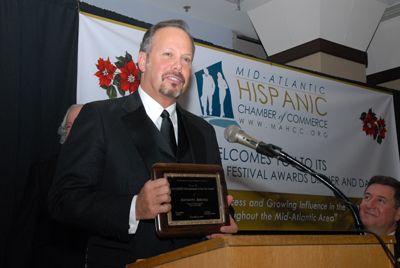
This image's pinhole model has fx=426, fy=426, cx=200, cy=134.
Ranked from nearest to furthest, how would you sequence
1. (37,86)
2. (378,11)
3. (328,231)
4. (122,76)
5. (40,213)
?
1. (40,213)
2. (37,86)
3. (122,76)
4. (328,231)
5. (378,11)

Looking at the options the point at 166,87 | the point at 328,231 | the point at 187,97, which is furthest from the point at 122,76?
the point at 328,231

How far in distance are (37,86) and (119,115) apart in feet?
3.91

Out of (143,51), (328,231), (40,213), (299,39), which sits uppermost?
(299,39)

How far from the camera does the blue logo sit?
330 cm

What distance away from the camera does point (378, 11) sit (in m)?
5.03

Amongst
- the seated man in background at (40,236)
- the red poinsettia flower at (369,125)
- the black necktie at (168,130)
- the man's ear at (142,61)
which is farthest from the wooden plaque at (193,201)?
the red poinsettia flower at (369,125)

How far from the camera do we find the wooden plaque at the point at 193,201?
1391 millimetres

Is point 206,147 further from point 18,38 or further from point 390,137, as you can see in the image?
point 390,137

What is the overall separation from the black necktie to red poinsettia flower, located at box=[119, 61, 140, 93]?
1.20 metres

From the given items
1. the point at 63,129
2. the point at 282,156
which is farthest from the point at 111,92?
the point at 282,156

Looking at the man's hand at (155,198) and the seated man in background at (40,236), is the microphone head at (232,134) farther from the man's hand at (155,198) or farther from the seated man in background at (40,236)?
the seated man in background at (40,236)

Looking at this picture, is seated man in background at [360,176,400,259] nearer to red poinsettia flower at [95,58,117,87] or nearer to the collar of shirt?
the collar of shirt

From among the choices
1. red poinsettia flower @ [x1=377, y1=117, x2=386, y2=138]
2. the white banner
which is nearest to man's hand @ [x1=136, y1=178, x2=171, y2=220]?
the white banner

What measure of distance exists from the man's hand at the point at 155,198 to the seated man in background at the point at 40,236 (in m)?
1.18
